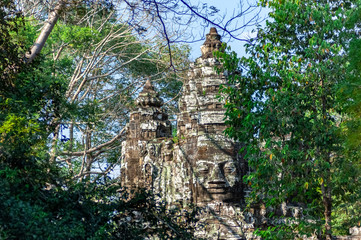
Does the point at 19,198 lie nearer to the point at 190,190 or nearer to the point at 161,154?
the point at 190,190

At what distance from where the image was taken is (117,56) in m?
21.7

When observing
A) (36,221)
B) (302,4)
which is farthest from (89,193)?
(302,4)

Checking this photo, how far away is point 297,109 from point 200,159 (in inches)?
92.3

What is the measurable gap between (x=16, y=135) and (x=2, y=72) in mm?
1223

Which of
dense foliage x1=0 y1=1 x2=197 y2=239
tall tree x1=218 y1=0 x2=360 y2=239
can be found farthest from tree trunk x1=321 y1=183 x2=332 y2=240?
dense foliage x1=0 y1=1 x2=197 y2=239

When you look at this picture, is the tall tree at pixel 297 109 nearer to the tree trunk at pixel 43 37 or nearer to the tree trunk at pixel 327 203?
the tree trunk at pixel 327 203

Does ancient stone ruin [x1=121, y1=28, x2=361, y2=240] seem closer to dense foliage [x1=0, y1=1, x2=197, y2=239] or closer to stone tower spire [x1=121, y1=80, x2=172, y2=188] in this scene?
stone tower spire [x1=121, y1=80, x2=172, y2=188]

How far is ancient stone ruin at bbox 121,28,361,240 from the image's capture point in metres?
9.88

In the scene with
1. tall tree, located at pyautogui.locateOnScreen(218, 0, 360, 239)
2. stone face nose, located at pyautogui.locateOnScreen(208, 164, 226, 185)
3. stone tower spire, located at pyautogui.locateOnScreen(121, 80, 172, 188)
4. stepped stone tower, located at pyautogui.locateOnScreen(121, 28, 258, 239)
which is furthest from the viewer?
stone tower spire, located at pyautogui.locateOnScreen(121, 80, 172, 188)

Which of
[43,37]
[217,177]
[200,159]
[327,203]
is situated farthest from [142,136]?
[327,203]

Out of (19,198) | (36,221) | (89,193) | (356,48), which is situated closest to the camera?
(36,221)

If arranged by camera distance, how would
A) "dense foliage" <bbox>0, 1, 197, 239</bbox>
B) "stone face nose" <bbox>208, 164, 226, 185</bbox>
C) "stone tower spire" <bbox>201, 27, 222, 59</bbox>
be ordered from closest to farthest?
"dense foliage" <bbox>0, 1, 197, 239</bbox> → "stone face nose" <bbox>208, 164, 226, 185</bbox> → "stone tower spire" <bbox>201, 27, 222, 59</bbox>

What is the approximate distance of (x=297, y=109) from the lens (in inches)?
348

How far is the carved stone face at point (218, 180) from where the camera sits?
32.9 ft
